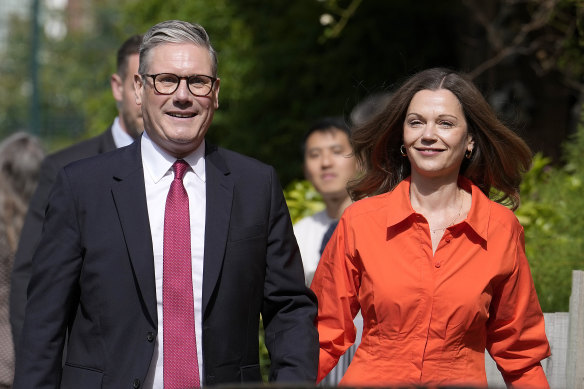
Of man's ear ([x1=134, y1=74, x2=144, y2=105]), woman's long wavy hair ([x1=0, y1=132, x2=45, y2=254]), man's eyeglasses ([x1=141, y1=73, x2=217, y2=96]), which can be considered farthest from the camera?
woman's long wavy hair ([x1=0, y1=132, x2=45, y2=254])

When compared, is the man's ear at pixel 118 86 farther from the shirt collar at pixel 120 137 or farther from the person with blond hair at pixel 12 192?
the person with blond hair at pixel 12 192

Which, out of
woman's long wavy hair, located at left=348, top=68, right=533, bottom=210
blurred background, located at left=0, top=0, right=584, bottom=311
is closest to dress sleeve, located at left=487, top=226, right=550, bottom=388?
woman's long wavy hair, located at left=348, top=68, right=533, bottom=210

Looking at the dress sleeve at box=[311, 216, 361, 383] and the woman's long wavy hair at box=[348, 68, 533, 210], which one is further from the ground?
the woman's long wavy hair at box=[348, 68, 533, 210]

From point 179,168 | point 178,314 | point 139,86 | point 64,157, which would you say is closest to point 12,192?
point 64,157

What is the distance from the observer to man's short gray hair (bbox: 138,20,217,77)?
129 inches

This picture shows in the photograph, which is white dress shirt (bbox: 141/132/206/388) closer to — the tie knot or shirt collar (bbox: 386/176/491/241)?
the tie knot

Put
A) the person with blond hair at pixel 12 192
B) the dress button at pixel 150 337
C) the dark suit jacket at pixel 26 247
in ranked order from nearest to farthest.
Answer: the dress button at pixel 150 337
the dark suit jacket at pixel 26 247
the person with blond hair at pixel 12 192

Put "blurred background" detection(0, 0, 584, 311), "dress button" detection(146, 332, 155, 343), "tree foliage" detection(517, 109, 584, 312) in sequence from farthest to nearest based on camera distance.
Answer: "blurred background" detection(0, 0, 584, 311) → "tree foliage" detection(517, 109, 584, 312) → "dress button" detection(146, 332, 155, 343)

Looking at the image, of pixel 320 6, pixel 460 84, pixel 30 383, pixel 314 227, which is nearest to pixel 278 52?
pixel 320 6

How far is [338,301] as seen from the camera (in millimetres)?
3424

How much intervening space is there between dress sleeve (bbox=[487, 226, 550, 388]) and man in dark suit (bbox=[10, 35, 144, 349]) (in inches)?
80.2

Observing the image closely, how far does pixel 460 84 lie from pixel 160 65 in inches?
44.4

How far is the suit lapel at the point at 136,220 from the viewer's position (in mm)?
3070

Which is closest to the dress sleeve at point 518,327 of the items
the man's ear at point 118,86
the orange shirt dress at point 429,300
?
the orange shirt dress at point 429,300
